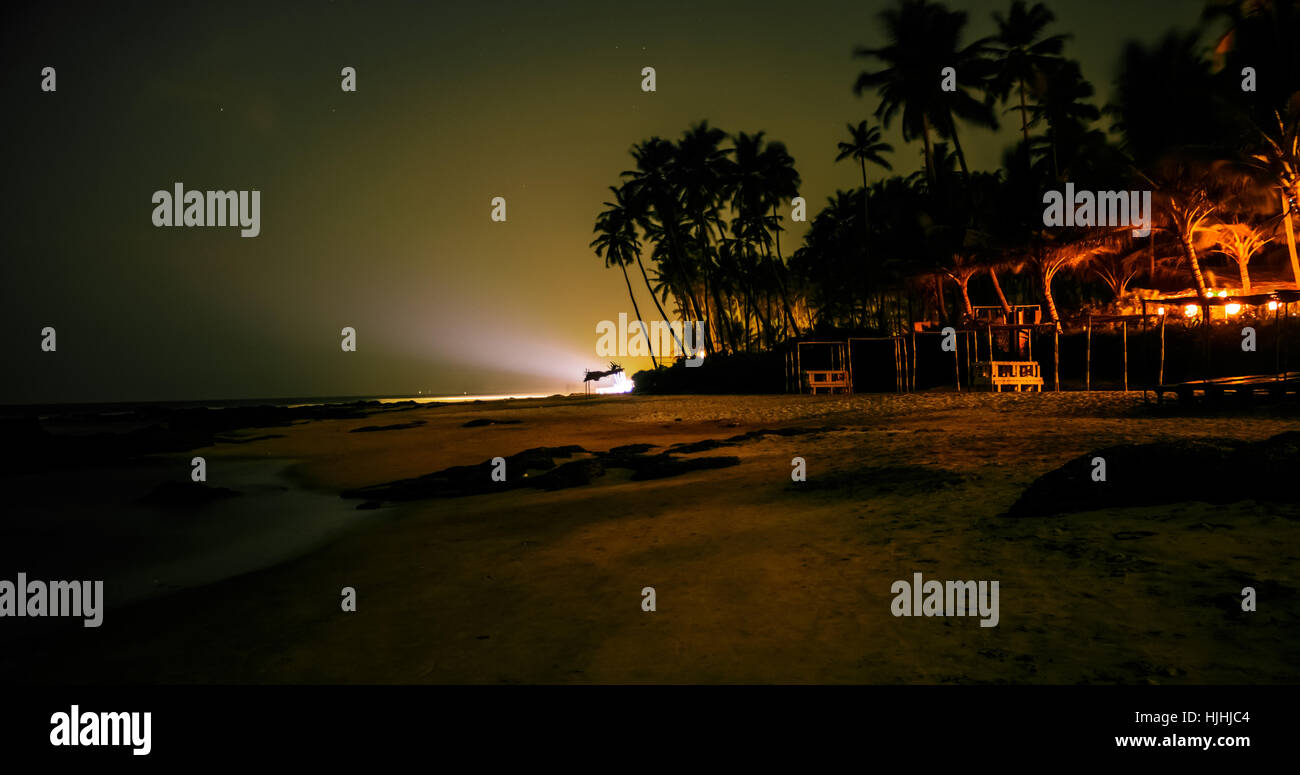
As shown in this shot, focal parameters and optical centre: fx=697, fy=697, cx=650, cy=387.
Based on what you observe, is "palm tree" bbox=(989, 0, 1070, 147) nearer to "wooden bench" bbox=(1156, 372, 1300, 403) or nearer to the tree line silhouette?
the tree line silhouette

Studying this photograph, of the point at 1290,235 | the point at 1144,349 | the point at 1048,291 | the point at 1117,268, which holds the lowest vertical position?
the point at 1144,349

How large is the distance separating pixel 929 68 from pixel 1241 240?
18.0 metres

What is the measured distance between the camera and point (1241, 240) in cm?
3359

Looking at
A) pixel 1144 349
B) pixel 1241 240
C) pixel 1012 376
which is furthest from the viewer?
pixel 1241 240

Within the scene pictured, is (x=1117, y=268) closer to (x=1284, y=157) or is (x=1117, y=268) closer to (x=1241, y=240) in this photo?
(x=1241, y=240)

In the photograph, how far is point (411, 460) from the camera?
716 inches

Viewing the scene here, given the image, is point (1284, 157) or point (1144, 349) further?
point (1144, 349)

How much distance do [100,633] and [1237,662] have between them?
8.07 metres

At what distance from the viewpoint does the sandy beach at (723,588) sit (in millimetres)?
3961

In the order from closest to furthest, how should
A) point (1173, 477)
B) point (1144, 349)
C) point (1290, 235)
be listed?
point (1173, 477) → point (1144, 349) → point (1290, 235)

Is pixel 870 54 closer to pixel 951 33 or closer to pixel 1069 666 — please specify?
pixel 951 33

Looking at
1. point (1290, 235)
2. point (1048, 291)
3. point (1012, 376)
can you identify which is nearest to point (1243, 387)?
point (1012, 376)

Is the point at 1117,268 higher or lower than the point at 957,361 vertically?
higher
